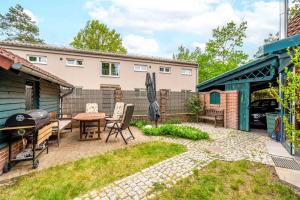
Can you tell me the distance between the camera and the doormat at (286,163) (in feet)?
12.2

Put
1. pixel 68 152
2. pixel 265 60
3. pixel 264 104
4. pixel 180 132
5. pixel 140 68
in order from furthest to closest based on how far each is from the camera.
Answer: pixel 140 68 → pixel 264 104 → pixel 265 60 → pixel 180 132 → pixel 68 152

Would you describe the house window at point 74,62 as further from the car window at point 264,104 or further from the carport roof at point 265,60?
the car window at point 264,104

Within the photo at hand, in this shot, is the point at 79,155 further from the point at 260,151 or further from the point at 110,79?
the point at 110,79

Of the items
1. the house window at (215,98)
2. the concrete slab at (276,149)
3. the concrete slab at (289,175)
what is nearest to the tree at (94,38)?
the house window at (215,98)

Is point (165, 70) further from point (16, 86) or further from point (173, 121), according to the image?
point (16, 86)

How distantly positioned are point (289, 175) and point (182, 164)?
214 cm

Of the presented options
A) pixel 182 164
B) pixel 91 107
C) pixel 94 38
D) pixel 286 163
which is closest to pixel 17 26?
pixel 94 38

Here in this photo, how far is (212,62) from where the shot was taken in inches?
877

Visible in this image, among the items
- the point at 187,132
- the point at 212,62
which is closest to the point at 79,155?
the point at 187,132

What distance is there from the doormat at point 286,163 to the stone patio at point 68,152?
12.7ft

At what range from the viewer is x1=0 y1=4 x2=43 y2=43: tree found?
2380cm

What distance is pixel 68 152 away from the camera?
4.59m

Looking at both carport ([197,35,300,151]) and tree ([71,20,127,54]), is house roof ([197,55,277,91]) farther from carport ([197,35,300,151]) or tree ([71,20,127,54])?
tree ([71,20,127,54])

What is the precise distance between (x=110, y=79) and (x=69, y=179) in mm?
12102
